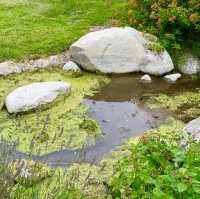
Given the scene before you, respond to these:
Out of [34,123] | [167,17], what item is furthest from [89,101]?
[167,17]

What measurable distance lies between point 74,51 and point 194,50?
2.34m

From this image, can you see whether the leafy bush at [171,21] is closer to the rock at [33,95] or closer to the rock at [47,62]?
the rock at [47,62]

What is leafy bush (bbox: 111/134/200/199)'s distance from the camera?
437cm

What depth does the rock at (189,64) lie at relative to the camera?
32.0 ft

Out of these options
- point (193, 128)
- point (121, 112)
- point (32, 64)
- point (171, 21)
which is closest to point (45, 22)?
point (32, 64)

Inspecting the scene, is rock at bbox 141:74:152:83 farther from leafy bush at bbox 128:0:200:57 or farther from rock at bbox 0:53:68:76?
rock at bbox 0:53:68:76

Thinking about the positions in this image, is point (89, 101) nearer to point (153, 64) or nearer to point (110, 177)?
point (153, 64)

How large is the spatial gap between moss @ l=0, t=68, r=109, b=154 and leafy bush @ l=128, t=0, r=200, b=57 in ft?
5.46

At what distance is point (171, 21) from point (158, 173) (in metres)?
5.43

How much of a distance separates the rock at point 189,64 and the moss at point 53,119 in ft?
4.98

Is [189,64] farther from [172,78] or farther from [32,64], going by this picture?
[32,64]

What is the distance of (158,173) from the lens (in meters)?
5.05

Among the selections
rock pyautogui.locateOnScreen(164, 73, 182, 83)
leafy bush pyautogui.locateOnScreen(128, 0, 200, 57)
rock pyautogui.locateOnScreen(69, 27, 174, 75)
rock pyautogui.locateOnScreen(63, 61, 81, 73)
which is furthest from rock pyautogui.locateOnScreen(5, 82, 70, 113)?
leafy bush pyautogui.locateOnScreen(128, 0, 200, 57)

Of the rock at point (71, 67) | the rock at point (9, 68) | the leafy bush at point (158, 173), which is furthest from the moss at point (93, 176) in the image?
the rock at point (9, 68)
